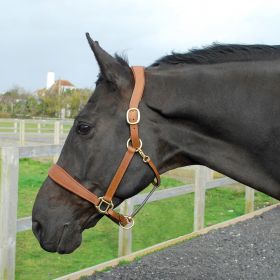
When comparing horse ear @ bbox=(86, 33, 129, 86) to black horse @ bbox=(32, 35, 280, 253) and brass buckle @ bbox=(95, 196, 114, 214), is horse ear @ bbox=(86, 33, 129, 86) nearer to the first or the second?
black horse @ bbox=(32, 35, 280, 253)

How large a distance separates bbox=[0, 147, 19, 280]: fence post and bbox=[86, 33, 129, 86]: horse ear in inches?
84.5

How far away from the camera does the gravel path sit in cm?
470

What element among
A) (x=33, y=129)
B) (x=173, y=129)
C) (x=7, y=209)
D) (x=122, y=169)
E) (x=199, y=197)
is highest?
(x=173, y=129)

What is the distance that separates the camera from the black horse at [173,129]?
229 cm

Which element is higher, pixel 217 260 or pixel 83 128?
pixel 83 128

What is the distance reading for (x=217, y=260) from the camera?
5195mm

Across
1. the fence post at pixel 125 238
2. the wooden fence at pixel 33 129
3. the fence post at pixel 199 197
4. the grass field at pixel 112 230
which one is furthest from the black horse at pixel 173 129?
the wooden fence at pixel 33 129

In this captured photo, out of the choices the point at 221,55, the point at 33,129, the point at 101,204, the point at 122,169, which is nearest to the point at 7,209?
the point at 101,204

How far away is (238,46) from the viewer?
8.20 ft

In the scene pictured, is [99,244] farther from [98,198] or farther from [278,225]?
[98,198]

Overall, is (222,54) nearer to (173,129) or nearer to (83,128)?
(173,129)

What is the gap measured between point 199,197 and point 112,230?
137 centimetres

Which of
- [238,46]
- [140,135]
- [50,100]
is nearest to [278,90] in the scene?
[238,46]

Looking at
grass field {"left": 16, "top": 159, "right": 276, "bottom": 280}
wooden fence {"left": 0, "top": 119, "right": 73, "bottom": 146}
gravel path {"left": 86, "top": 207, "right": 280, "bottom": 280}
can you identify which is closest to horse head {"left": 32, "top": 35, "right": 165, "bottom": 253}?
gravel path {"left": 86, "top": 207, "right": 280, "bottom": 280}
